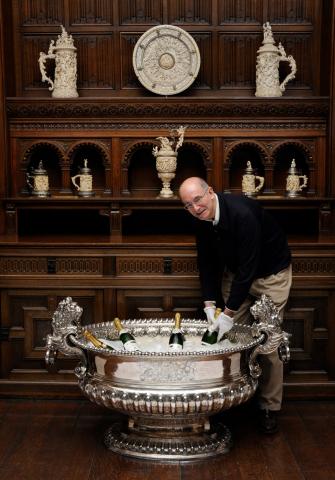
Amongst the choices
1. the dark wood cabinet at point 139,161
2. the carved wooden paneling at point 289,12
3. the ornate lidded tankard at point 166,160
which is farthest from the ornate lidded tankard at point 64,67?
the carved wooden paneling at point 289,12

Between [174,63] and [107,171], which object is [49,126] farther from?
[174,63]

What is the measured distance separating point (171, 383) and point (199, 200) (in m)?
0.83

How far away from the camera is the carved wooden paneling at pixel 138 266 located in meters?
4.23

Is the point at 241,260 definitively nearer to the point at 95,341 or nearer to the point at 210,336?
the point at 210,336

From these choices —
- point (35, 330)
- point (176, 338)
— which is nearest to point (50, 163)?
point (35, 330)

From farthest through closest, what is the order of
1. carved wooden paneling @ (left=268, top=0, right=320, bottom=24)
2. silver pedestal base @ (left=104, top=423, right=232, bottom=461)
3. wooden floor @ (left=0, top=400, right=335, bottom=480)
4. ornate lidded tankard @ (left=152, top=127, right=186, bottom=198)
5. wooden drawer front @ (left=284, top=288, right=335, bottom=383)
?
carved wooden paneling @ (left=268, top=0, right=320, bottom=24)
ornate lidded tankard @ (left=152, top=127, right=186, bottom=198)
wooden drawer front @ (left=284, top=288, right=335, bottom=383)
silver pedestal base @ (left=104, top=423, right=232, bottom=461)
wooden floor @ (left=0, top=400, right=335, bottom=480)

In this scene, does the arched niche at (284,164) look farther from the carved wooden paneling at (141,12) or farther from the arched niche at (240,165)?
the carved wooden paneling at (141,12)

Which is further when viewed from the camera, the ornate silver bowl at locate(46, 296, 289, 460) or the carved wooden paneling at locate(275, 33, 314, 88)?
the carved wooden paneling at locate(275, 33, 314, 88)

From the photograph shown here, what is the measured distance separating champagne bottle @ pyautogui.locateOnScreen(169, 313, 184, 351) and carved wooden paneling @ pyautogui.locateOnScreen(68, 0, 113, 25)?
222 cm

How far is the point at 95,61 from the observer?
4.89m

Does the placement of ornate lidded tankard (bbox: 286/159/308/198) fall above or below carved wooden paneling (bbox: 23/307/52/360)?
above

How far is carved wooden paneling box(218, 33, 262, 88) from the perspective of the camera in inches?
191

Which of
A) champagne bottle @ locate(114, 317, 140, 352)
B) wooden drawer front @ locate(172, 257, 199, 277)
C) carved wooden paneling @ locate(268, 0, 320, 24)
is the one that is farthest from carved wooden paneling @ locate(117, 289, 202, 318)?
carved wooden paneling @ locate(268, 0, 320, 24)

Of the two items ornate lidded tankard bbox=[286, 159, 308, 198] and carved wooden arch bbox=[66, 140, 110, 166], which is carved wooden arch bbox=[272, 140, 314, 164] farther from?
carved wooden arch bbox=[66, 140, 110, 166]
